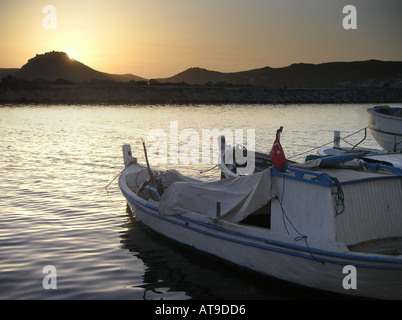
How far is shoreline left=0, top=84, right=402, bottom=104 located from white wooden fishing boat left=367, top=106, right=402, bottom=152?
238ft

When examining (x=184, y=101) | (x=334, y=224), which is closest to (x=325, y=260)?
(x=334, y=224)

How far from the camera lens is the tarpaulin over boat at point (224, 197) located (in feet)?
34.4

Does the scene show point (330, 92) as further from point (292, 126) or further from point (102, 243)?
point (102, 243)

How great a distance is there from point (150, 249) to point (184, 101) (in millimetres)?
90809

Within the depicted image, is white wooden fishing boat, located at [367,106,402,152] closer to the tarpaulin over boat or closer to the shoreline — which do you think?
the tarpaulin over boat

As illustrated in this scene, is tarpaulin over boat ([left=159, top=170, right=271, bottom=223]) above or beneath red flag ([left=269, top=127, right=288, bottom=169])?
beneath

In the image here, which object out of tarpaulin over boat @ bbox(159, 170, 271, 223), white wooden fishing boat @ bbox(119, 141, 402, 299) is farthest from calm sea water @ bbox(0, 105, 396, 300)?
tarpaulin over boat @ bbox(159, 170, 271, 223)

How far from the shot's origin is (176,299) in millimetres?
9875

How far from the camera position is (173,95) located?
10325 cm

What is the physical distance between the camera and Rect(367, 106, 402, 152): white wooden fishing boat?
27125 millimetres

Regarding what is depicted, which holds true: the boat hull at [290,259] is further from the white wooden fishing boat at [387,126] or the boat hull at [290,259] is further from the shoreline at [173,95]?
the shoreline at [173,95]

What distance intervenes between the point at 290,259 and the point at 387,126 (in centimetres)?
2056
